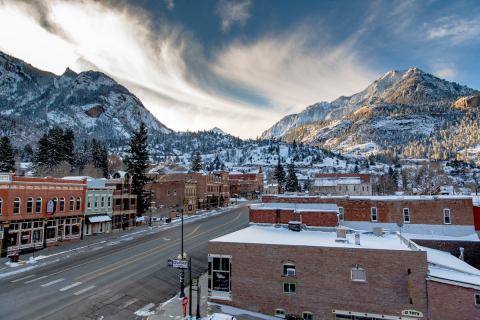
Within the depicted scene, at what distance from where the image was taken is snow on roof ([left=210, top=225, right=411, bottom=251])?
2580 centimetres

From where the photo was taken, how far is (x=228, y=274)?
26734 millimetres

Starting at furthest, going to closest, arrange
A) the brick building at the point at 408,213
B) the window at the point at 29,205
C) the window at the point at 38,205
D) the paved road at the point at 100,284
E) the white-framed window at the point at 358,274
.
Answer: the window at the point at 38,205 < the window at the point at 29,205 < the brick building at the point at 408,213 < the paved road at the point at 100,284 < the white-framed window at the point at 358,274

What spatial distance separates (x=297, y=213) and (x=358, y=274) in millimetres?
12670

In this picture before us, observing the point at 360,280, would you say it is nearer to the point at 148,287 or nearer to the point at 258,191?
the point at 148,287

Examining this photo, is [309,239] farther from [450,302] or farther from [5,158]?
[5,158]

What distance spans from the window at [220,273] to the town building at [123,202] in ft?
110

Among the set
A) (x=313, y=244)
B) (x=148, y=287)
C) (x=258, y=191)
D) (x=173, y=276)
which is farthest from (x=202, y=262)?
(x=258, y=191)

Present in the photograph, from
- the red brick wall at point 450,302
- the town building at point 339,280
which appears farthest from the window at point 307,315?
the red brick wall at point 450,302

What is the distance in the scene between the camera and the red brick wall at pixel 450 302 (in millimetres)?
21734

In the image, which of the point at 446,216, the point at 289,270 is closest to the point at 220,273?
the point at 289,270

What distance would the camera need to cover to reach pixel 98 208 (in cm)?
5216

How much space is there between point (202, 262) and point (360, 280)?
19.8 metres

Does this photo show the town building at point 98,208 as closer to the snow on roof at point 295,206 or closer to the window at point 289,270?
the snow on roof at point 295,206

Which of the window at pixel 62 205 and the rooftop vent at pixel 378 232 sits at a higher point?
the window at pixel 62 205
